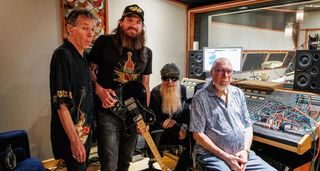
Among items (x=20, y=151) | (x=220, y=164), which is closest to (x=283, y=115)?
(x=220, y=164)

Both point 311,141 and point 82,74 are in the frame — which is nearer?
point 82,74

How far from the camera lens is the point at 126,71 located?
5.34 ft

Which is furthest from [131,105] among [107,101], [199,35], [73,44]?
[199,35]

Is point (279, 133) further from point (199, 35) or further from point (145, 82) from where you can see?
point (199, 35)

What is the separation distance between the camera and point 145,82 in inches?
70.3

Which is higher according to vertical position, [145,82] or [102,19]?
[102,19]

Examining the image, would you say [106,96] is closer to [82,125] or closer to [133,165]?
[82,125]

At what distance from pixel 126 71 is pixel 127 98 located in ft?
0.63

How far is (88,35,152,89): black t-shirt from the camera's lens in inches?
62.2

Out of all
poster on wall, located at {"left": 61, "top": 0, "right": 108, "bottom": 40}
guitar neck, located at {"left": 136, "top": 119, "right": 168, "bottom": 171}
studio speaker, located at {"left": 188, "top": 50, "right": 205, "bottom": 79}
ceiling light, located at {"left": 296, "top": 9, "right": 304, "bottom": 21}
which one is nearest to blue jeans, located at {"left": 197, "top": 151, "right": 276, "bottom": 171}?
guitar neck, located at {"left": 136, "top": 119, "right": 168, "bottom": 171}

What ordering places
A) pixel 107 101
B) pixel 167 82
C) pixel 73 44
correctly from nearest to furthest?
pixel 73 44 → pixel 107 101 → pixel 167 82

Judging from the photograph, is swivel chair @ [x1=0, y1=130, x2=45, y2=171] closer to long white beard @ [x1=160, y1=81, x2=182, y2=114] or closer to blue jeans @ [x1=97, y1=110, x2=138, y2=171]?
blue jeans @ [x1=97, y1=110, x2=138, y2=171]

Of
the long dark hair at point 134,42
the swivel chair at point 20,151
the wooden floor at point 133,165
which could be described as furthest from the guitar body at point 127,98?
the wooden floor at point 133,165

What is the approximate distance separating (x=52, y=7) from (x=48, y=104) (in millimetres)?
1022
